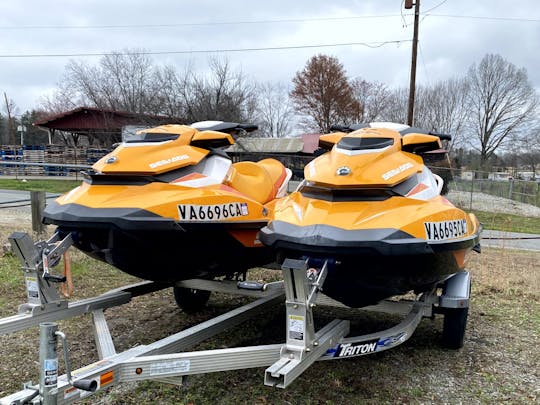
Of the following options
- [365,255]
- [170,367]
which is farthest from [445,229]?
[170,367]

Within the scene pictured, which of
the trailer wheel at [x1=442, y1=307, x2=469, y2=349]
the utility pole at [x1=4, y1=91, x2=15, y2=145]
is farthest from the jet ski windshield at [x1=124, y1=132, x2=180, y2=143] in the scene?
the utility pole at [x1=4, y1=91, x2=15, y2=145]

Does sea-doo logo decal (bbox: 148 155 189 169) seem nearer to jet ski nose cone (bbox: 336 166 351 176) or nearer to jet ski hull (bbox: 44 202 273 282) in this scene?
jet ski hull (bbox: 44 202 273 282)

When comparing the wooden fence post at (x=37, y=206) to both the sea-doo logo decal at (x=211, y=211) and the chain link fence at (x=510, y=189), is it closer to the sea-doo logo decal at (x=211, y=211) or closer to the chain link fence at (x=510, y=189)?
the sea-doo logo decal at (x=211, y=211)

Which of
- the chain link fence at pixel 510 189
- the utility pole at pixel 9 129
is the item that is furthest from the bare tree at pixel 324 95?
the utility pole at pixel 9 129

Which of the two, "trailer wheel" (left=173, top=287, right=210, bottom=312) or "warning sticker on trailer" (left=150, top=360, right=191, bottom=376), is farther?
"trailer wheel" (left=173, top=287, right=210, bottom=312)

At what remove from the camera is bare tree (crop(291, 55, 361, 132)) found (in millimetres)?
43031

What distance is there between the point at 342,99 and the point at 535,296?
128ft

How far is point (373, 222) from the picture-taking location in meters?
3.05

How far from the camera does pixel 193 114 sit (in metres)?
24.4

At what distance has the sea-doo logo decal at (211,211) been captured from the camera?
3494 mm

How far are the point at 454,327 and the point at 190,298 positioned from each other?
247 cm

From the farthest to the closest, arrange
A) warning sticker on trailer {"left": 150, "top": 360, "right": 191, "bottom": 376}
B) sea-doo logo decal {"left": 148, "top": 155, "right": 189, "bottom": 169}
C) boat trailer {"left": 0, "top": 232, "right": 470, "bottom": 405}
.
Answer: sea-doo logo decal {"left": 148, "top": 155, "right": 189, "bottom": 169}
warning sticker on trailer {"left": 150, "top": 360, "right": 191, "bottom": 376}
boat trailer {"left": 0, "top": 232, "right": 470, "bottom": 405}

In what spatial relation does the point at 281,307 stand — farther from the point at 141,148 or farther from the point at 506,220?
the point at 506,220

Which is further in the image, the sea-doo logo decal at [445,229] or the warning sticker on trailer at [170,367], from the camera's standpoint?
the sea-doo logo decal at [445,229]
